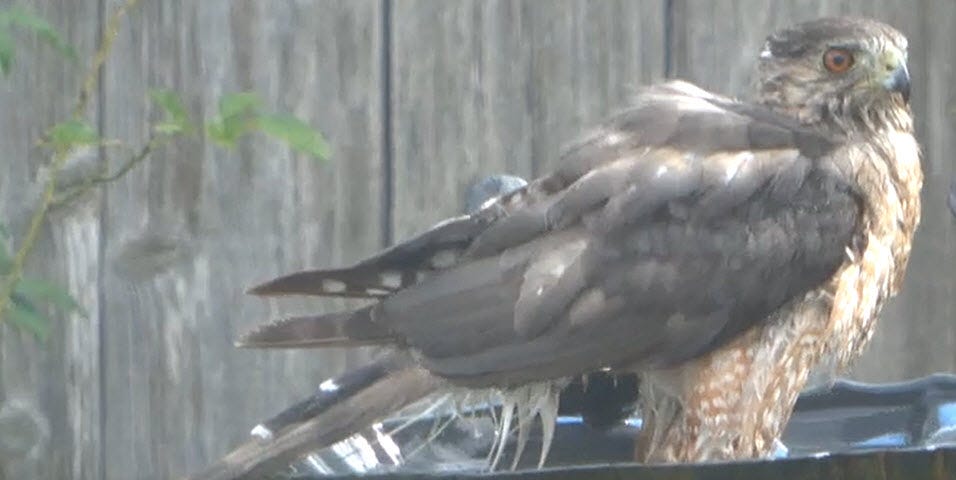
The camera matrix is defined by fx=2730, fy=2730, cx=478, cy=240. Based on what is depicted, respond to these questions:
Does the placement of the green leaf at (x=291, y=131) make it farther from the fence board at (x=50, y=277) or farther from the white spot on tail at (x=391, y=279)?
the fence board at (x=50, y=277)

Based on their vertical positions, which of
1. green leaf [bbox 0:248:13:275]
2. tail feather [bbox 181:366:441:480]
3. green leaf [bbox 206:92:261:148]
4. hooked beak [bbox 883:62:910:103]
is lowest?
tail feather [bbox 181:366:441:480]

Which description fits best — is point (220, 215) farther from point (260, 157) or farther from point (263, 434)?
point (263, 434)

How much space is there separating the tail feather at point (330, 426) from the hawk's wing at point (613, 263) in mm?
45

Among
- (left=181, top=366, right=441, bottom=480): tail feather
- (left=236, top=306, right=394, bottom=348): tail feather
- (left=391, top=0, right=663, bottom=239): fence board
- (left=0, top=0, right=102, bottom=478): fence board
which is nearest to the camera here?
(left=181, top=366, right=441, bottom=480): tail feather

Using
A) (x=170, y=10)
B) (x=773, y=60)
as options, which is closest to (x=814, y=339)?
(x=773, y=60)

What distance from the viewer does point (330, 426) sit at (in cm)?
368

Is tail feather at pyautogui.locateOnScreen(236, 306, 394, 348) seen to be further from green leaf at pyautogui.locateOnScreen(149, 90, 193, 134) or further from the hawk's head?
the hawk's head

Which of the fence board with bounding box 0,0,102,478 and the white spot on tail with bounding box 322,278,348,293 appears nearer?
the white spot on tail with bounding box 322,278,348,293

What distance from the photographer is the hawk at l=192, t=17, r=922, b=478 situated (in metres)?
3.92

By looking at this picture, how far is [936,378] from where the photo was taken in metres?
4.18

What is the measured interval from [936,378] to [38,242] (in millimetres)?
1561

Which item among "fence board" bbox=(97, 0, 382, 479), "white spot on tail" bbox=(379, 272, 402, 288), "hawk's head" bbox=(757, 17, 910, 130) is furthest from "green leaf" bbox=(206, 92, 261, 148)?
"hawk's head" bbox=(757, 17, 910, 130)

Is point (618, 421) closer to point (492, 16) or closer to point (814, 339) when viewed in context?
point (814, 339)

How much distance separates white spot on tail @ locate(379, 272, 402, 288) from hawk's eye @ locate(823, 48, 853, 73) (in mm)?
960
